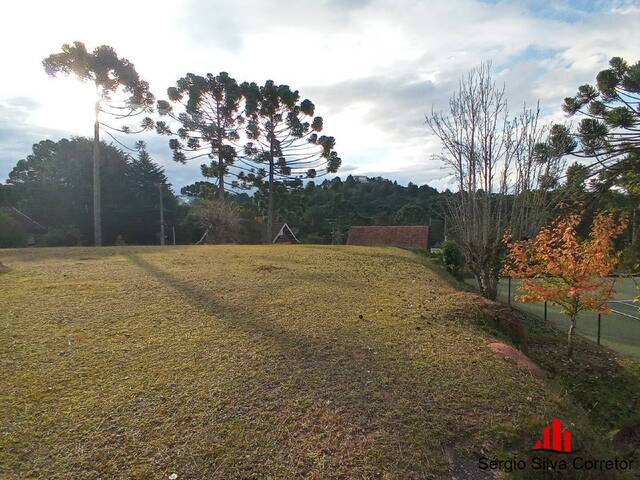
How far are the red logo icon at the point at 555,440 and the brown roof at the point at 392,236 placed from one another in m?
22.5

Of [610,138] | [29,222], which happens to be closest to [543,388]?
[610,138]

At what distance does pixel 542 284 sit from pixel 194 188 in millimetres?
23554

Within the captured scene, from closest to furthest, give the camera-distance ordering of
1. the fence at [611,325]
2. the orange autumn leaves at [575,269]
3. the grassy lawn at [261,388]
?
the grassy lawn at [261,388] < the orange autumn leaves at [575,269] < the fence at [611,325]

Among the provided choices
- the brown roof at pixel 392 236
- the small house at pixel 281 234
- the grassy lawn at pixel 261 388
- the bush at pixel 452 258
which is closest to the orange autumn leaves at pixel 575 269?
the grassy lawn at pixel 261 388

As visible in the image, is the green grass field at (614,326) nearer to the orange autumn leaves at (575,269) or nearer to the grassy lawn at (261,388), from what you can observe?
the orange autumn leaves at (575,269)

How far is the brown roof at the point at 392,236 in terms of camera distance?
85.7 feet

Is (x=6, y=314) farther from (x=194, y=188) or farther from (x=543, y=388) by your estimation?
(x=194, y=188)

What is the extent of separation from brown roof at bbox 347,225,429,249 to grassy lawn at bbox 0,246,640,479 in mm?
20230

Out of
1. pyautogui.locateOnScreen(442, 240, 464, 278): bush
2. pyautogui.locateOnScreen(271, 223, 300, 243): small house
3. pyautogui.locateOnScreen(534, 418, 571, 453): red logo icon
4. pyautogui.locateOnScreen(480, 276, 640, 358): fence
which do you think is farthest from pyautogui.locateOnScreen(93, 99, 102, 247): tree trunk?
pyautogui.locateOnScreen(534, 418, 571, 453): red logo icon

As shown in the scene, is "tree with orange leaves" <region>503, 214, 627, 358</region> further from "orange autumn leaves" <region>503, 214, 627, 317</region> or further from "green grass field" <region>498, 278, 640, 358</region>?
"green grass field" <region>498, 278, 640, 358</region>

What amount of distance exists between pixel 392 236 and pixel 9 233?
2152 cm

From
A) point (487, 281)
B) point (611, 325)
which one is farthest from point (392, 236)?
point (487, 281)

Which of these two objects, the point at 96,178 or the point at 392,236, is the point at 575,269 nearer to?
the point at 96,178

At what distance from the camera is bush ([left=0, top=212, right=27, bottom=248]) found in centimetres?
1955
